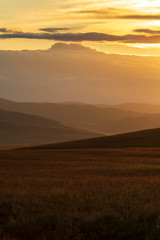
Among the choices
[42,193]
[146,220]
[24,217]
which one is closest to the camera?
[146,220]

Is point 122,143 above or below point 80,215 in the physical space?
above

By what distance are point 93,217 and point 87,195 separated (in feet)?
9.44

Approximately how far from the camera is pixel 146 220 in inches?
408

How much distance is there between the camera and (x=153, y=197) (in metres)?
13.2

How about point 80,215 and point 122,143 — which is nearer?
point 80,215

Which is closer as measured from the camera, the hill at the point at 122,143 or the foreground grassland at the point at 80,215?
the foreground grassland at the point at 80,215

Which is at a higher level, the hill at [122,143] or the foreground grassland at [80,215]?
the hill at [122,143]

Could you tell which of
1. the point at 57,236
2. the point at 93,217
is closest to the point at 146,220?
the point at 93,217

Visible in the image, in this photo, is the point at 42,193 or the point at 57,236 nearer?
the point at 57,236

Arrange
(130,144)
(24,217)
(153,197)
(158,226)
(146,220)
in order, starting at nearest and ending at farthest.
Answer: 1. (158,226)
2. (146,220)
3. (24,217)
4. (153,197)
5. (130,144)

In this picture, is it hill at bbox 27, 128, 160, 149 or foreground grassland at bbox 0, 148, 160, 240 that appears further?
hill at bbox 27, 128, 160, 149

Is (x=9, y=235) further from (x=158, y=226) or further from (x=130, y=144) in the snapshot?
(x=130, y=144)

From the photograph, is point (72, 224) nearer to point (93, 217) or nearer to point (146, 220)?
point (93, 217)

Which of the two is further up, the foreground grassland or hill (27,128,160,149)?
hill (27,128,160,149)
